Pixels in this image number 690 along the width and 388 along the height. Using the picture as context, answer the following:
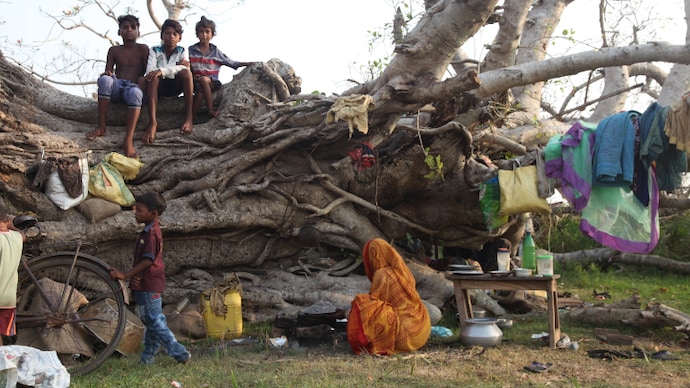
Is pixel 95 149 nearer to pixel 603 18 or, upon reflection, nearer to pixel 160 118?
pixel 160 118

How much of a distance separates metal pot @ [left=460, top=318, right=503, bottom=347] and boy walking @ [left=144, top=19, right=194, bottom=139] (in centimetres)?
401

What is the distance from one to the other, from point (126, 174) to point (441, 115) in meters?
3.73

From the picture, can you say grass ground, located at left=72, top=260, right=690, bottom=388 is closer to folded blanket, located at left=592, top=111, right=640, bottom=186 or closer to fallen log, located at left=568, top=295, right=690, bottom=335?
fallen log, located at left=568, top=295, right=690, bottom=335

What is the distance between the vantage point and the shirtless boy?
7.28 meters

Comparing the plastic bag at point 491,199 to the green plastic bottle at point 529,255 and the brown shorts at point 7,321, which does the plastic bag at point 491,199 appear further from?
the brown shorts at point 7,321

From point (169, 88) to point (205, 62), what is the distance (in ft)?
1.77

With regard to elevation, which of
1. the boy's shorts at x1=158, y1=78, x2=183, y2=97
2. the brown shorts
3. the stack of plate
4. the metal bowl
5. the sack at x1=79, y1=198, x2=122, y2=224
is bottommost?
the metal bowl

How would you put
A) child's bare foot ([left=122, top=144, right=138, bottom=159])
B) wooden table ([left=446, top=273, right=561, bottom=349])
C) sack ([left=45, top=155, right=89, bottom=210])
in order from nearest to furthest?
wooden table ([left=446, top=273, right=561, bottom=349]) < sack ([left=45, top=155, right=89, bottom=210]) < child's bare foot ([left=122, top=144, right=138, bottom=159])

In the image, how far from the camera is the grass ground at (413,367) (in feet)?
14.2

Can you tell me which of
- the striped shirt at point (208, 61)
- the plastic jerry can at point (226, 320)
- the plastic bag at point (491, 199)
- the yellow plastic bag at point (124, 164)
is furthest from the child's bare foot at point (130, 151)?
the plastic bag at point (491, 199)

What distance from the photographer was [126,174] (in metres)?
7.14

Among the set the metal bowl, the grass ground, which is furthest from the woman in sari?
the metal bowl


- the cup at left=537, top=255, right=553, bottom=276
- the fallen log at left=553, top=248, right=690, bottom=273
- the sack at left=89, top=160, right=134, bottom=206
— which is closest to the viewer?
the cup at left=537, top=255, right=553, bottom=276

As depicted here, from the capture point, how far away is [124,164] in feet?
23.1
